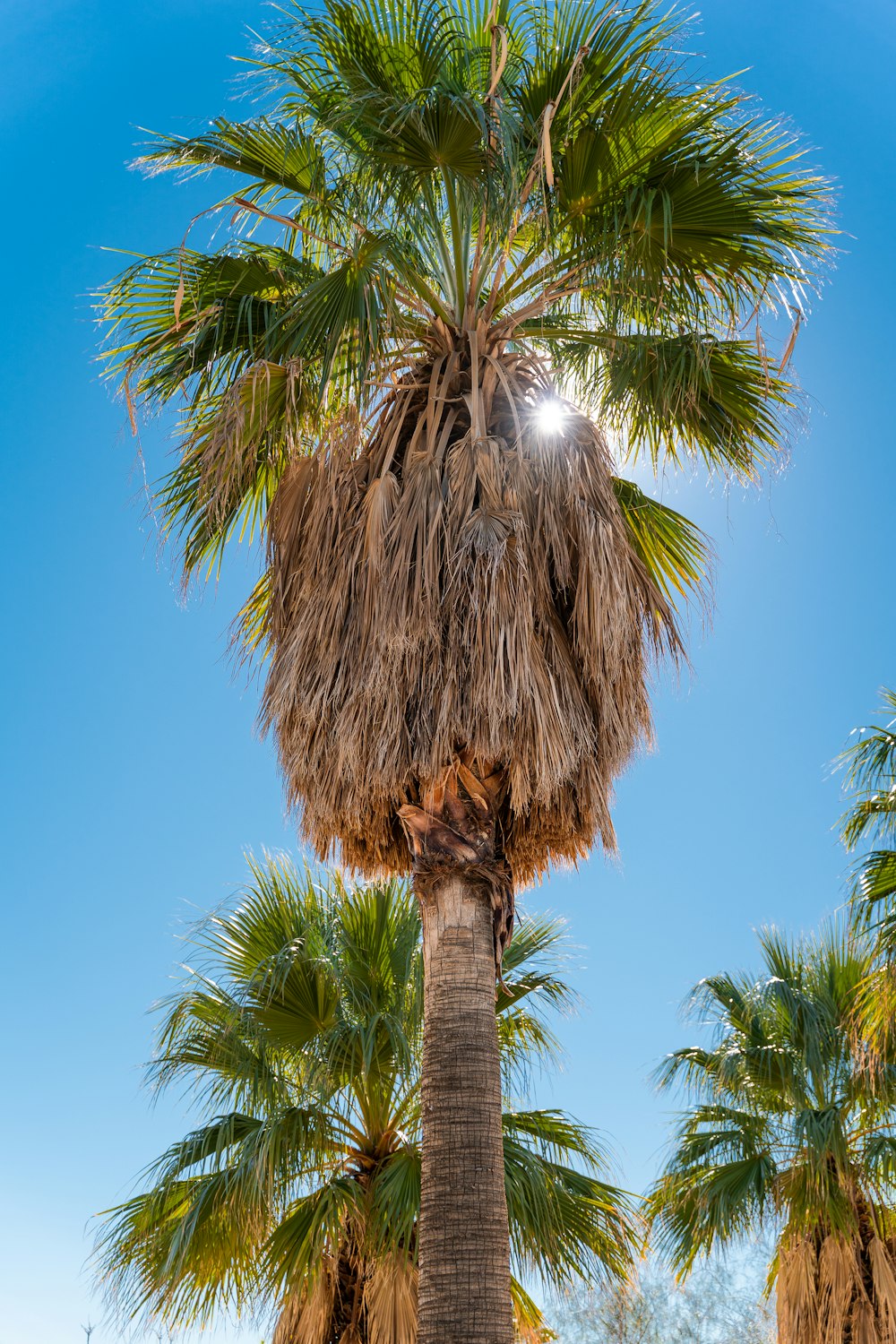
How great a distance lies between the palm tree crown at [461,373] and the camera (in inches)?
259

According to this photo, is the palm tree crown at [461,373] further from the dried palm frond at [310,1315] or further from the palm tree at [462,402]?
the dried palm frond at [310,1315]

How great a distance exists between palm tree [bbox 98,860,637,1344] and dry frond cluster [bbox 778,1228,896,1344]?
272 centimetres

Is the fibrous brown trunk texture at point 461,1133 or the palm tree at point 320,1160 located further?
the palm tree at point 320,1160

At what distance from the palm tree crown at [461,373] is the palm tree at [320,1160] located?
8.83 feet

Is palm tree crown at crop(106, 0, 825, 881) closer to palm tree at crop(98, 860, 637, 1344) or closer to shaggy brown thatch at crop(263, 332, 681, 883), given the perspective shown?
shaggy brown thatch at crop(263, 332, 681, 883)

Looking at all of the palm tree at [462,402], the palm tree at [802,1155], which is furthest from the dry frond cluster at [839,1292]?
the palm tree at [462,402]

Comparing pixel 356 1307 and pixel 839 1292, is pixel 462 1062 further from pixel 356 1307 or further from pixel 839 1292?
A: pixel 839 1292

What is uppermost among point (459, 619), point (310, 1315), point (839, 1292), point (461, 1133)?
point (459, 619)

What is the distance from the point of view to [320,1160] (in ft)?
30.7

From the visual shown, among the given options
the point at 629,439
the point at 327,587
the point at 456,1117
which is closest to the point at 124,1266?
the point at 456,1117

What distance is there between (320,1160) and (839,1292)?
197 inches

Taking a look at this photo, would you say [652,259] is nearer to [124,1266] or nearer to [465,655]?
[465,655]

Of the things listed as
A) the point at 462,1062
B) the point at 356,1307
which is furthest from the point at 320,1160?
the point at 462,1062

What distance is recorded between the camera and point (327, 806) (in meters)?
6.78
